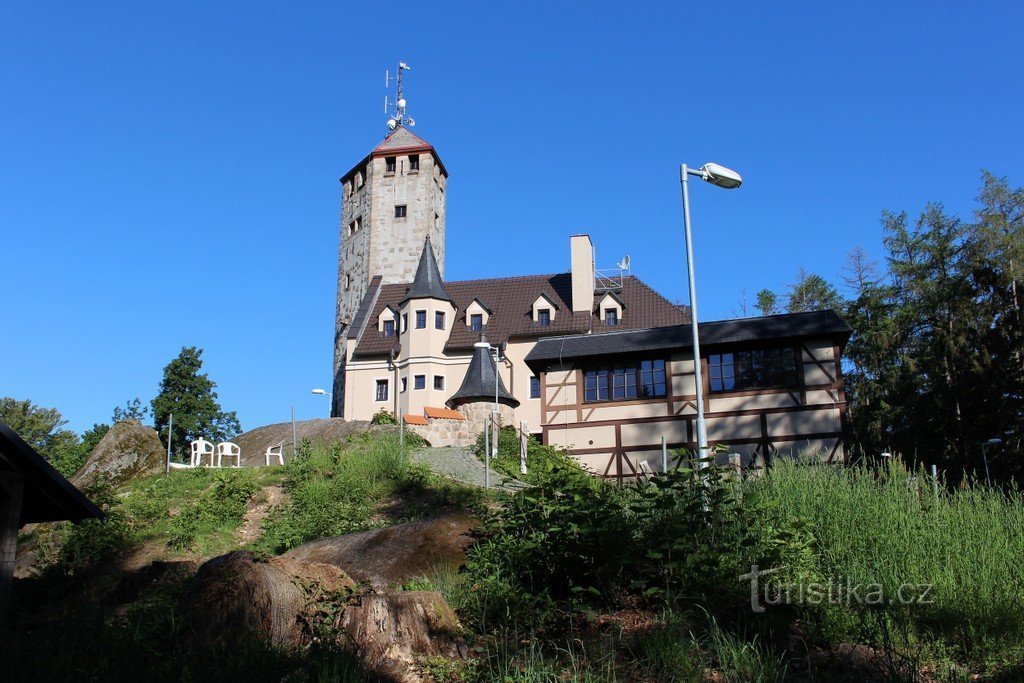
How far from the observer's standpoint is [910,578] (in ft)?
25.8

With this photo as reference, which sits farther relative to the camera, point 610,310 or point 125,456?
point 610,310

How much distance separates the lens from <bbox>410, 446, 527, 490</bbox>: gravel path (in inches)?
786

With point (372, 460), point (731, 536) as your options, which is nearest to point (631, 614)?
point (731, 536)

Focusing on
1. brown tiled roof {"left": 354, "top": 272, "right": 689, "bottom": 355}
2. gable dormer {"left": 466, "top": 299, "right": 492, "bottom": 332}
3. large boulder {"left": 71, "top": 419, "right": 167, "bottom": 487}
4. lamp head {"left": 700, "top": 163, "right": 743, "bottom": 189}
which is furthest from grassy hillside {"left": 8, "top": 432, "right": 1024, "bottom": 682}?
gable dormer {"left": 466, "top": 299, "right": 492, "bottom": 332}

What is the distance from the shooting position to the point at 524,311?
4178 centimetres

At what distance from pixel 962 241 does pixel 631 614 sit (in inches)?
1207

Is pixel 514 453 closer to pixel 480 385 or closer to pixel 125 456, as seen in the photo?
pixel 480 385

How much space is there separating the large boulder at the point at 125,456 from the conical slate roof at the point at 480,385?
10855 millimetres

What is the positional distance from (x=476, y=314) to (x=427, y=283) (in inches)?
99.6

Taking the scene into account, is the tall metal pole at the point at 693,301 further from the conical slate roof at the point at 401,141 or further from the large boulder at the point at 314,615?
the conical slate roof at the point at 401,141

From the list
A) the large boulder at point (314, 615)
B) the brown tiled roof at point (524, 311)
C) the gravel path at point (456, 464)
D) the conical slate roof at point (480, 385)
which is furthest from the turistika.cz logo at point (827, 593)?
the brown tiled roof at point (524, 311)

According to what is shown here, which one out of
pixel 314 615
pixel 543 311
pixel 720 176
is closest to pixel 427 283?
A: pixel 543 311

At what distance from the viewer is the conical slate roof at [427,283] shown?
4088 cm

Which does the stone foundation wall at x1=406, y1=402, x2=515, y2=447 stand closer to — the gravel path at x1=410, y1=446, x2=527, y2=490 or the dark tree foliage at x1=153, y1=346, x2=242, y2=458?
the gravel path at x1=410, y1=446, x2=527, y2=490
